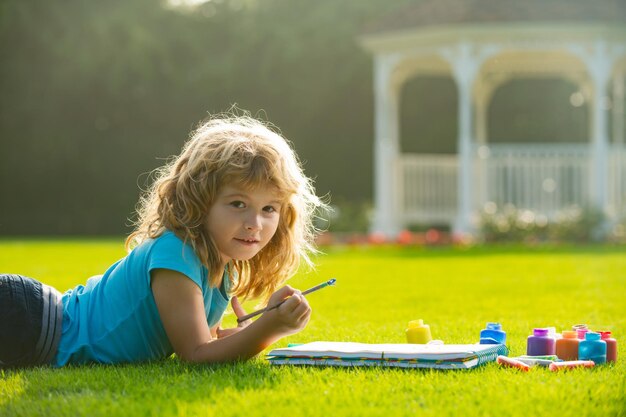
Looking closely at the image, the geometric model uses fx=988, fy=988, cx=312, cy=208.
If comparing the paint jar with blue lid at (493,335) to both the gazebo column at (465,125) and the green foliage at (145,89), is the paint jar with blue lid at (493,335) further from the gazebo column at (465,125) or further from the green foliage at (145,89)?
the green foliage at (145,89)

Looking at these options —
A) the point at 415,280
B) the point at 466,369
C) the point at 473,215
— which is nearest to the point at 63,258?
the point at 415,280

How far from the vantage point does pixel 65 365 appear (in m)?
3.64

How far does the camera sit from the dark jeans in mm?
3594

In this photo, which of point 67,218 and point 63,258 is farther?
point 67,218

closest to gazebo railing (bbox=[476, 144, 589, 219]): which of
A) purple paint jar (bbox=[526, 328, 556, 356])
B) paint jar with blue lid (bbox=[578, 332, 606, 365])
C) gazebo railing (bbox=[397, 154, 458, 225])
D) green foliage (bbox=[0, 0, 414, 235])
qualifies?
gazebo railing (bbox=[397, 154, 458, 225])

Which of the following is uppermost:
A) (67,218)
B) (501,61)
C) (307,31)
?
(307,31)

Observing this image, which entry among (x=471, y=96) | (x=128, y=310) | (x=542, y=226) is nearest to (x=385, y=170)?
(x=471, y=96)

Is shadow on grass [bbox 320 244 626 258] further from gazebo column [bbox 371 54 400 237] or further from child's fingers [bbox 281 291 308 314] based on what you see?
child's fingers [bbox 281 291 308 314]

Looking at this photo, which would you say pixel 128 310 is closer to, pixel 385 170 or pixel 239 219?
pixel 239 219

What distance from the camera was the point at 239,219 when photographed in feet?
11.6

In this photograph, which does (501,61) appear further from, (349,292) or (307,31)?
(349,292)

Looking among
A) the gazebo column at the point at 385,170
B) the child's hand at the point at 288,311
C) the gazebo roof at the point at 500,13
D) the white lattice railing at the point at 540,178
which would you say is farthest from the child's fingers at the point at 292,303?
the gazebo column at the point at 385,170

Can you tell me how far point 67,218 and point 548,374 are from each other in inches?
915

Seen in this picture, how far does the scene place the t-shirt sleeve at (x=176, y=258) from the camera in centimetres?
342
